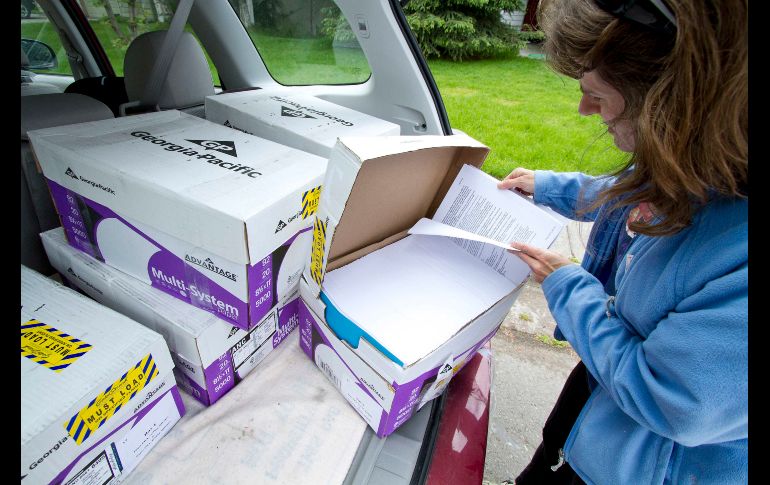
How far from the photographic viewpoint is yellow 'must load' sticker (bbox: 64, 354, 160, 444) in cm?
65

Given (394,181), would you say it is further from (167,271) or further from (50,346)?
(50,346)

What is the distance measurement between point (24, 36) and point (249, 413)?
125 inches

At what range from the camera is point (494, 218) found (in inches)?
39.9

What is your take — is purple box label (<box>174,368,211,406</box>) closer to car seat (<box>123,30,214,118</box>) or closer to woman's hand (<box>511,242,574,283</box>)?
woman's hand (<box>511,242,574,283</box>)

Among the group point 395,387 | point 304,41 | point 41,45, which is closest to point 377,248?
point 395,387

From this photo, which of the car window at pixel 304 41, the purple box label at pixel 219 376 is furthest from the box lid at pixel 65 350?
the car window at pixel 304 41

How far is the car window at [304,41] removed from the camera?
201cm

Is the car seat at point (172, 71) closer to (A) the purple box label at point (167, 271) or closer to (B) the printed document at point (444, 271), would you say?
(A) the purple box label at point (167, 271)

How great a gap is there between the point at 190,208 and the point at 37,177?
0.68 m

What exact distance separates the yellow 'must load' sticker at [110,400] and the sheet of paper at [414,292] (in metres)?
0.39

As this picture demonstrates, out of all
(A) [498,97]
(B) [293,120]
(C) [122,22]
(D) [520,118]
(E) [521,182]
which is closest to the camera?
(E) [521,182]
